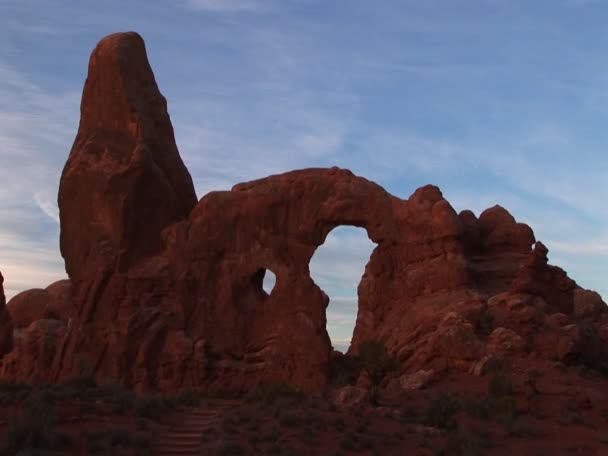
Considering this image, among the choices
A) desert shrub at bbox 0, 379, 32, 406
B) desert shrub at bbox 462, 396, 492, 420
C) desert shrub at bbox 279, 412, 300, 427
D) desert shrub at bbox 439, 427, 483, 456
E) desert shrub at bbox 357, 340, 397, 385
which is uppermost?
desert shrub at bbox 357, 340, 397, 385

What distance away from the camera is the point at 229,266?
1318 inches

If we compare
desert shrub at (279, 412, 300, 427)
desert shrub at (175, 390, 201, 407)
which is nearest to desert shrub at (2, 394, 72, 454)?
desert shrub at (279, 412, 300, 427)

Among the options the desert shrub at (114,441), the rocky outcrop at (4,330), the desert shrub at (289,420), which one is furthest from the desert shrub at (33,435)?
the rocky outcrop at (4,330)

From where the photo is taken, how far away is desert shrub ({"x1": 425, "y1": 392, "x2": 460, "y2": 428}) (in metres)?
21.6

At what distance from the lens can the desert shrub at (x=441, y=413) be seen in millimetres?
21625

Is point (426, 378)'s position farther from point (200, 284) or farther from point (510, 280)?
point (200, 284)

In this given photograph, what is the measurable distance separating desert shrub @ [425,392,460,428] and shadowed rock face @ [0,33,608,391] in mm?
7742

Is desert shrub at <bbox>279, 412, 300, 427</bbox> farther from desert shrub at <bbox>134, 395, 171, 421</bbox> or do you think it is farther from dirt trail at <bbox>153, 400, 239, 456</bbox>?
desert shrub at <bbox>134, 395, 171, 421</bbox>

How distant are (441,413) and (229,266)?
13586 mm

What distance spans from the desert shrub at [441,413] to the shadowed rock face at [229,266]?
7742mm

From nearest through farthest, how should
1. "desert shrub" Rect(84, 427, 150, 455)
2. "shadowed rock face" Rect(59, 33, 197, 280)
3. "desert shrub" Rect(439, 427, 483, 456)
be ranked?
"desert shrub" Rect(84, 427, 150, 455)
"desert shrub" Rect(439, 427, 483, 456)
"shadowed rock face" Rect(59, 33, 197, 280)

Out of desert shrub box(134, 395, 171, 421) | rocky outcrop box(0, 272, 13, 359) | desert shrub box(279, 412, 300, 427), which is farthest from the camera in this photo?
rocky outcrop box(0, 272, 13, 359)

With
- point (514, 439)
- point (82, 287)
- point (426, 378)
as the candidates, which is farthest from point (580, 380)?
point (82, 287)

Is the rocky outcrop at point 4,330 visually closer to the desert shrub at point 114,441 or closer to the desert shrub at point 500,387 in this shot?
the desert shrub at point 114,441
